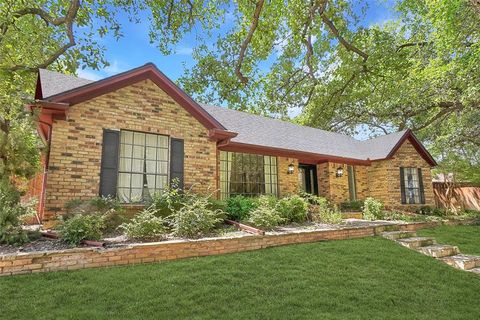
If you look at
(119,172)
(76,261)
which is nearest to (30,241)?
(76,261)

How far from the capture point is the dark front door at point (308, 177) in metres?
14.4

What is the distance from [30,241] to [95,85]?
4.02 metres

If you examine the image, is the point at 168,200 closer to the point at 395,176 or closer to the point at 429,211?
the point at 395,176

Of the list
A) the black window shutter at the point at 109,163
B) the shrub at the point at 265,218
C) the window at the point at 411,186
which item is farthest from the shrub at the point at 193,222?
the window at the point at 411,186

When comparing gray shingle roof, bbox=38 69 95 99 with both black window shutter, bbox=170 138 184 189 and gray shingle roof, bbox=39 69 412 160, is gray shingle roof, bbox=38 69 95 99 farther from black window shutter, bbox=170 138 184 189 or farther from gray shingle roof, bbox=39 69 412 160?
black window shutter, bbox=170 138 184 189

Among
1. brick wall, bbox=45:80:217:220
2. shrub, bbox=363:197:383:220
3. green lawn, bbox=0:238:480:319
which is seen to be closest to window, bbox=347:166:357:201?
shrub, bbox=363:197:383:220

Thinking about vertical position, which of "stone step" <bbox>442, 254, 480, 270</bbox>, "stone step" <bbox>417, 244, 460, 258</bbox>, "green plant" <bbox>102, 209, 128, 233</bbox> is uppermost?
"green plant" <bbox>102, 209, 128, 233</bbox>

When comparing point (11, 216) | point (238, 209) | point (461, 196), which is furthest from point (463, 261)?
point (461, 196)

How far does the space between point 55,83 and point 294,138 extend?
9527 millimetres

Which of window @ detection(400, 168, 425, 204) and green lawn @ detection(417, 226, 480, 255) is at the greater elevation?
window @ detection(400, 168, 425, 204)

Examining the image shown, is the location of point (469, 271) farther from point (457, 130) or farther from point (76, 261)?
point (457, 130)

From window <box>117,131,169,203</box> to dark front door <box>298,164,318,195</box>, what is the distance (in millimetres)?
7533

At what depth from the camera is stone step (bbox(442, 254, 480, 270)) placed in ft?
22.8

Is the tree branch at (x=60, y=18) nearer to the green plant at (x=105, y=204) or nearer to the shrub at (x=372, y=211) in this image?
the green plant at (x=105, y=204)
